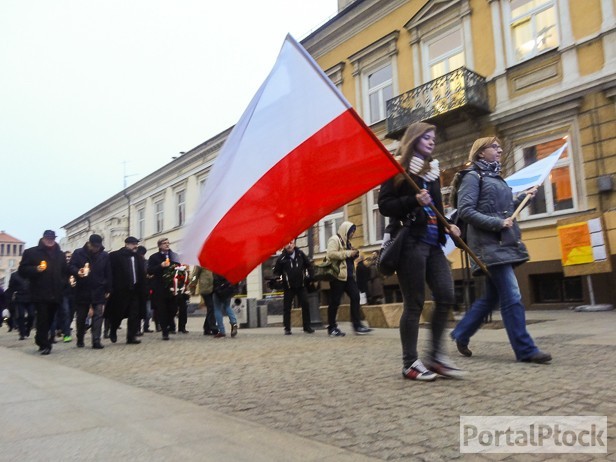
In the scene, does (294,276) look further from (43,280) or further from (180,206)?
(180,206)

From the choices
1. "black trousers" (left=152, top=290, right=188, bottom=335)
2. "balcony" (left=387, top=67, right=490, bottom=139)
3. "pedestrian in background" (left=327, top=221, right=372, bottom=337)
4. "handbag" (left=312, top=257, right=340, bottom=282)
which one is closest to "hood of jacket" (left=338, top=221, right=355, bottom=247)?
"pedestrian in background" (left=327, top=221, right=372, bottom=337)

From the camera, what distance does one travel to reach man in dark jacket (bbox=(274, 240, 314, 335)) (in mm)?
9188

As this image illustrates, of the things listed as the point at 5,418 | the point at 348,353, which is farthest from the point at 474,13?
the point at 5,418

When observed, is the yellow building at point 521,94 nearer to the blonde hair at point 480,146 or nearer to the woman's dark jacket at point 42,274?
the blonde hair at point 480,146

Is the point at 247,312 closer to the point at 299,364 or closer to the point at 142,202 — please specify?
the point at 299,364

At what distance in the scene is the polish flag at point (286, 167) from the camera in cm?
384

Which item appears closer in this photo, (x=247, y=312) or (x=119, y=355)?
(x=119, y=355)

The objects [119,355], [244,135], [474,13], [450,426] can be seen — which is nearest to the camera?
[450,426]

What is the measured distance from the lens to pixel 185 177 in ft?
106

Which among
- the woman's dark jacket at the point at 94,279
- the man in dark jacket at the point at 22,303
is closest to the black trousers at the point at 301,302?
the woman's dark jacket at the point at 94,279

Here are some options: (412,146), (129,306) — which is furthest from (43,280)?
(412,146)

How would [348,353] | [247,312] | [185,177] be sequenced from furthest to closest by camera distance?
[185,177] < [247,312] < [348,353]

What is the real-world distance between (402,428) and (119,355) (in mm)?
5290

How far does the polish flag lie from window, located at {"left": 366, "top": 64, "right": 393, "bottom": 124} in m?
15.7
